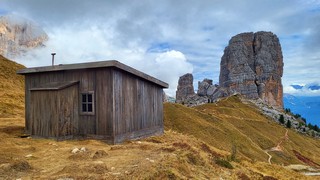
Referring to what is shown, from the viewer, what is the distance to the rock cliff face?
16525cm

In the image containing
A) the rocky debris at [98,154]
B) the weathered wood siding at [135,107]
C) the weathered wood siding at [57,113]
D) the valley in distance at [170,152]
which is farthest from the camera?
the weathered wood siding at [135,107]

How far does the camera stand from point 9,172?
9.09 meters

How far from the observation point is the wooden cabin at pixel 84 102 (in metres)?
A: 16.4

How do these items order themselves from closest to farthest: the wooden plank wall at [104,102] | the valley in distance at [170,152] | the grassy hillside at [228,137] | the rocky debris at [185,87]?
the valley in distance at [170,152] → the wooden plank wall at [104,102] → the grassy hillside at [228,137] → the rocky debris at [185,87]

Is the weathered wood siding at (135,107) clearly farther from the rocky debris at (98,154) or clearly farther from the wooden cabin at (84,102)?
the rocky debris at (98,154)

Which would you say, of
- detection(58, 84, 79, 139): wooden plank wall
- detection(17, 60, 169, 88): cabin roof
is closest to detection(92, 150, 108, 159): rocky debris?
detection(58, 84, 79, 139): wooden plank wall

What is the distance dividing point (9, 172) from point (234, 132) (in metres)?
48.1

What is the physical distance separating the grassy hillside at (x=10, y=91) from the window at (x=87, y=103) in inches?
770

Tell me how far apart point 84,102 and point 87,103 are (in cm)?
27

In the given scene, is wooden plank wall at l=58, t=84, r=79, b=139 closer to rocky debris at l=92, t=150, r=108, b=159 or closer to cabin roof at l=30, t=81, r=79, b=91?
cabin roof at l=30, t=81, r=79, b=91

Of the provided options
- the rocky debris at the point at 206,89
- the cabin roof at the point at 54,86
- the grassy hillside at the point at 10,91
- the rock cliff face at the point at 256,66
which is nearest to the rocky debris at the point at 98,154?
the cabin roof at the point at 54,86

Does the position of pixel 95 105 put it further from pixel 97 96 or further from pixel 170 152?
pixel 170 152

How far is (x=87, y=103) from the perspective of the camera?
16.9m

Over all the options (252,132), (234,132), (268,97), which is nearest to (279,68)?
(268,97)
